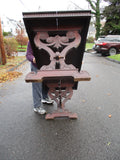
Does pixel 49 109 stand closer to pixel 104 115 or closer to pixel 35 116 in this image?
pixel 35 116

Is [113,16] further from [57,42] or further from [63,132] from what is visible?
[63,132]

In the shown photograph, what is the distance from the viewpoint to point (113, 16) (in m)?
20.5

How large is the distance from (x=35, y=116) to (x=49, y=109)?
39cm

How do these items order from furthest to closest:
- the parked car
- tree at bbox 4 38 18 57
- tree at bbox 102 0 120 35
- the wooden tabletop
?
tree at bbox 102 0 120 35, the parked car, tree at bbox 4 38 18 57, the wooden tabletop

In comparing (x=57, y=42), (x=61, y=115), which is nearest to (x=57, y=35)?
(x=57, y=42)

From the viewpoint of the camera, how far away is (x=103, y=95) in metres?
3.80

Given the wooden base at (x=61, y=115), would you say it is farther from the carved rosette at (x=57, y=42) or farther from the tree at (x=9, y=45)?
the tree at (x=9, y=45)

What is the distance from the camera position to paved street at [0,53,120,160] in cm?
183

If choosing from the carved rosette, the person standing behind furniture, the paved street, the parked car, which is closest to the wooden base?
the paved street

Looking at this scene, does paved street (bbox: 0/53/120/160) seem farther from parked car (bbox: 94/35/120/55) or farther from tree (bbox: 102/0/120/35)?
tree (bbox: 102/0/120/35)

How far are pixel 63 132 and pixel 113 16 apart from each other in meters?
22.7

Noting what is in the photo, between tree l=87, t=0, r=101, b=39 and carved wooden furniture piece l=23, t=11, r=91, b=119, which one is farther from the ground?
tree l=87, t=0, r=101, b=39

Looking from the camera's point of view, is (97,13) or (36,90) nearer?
(36,90)

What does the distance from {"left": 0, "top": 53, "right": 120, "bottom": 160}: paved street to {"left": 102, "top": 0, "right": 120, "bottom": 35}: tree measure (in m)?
20.0
